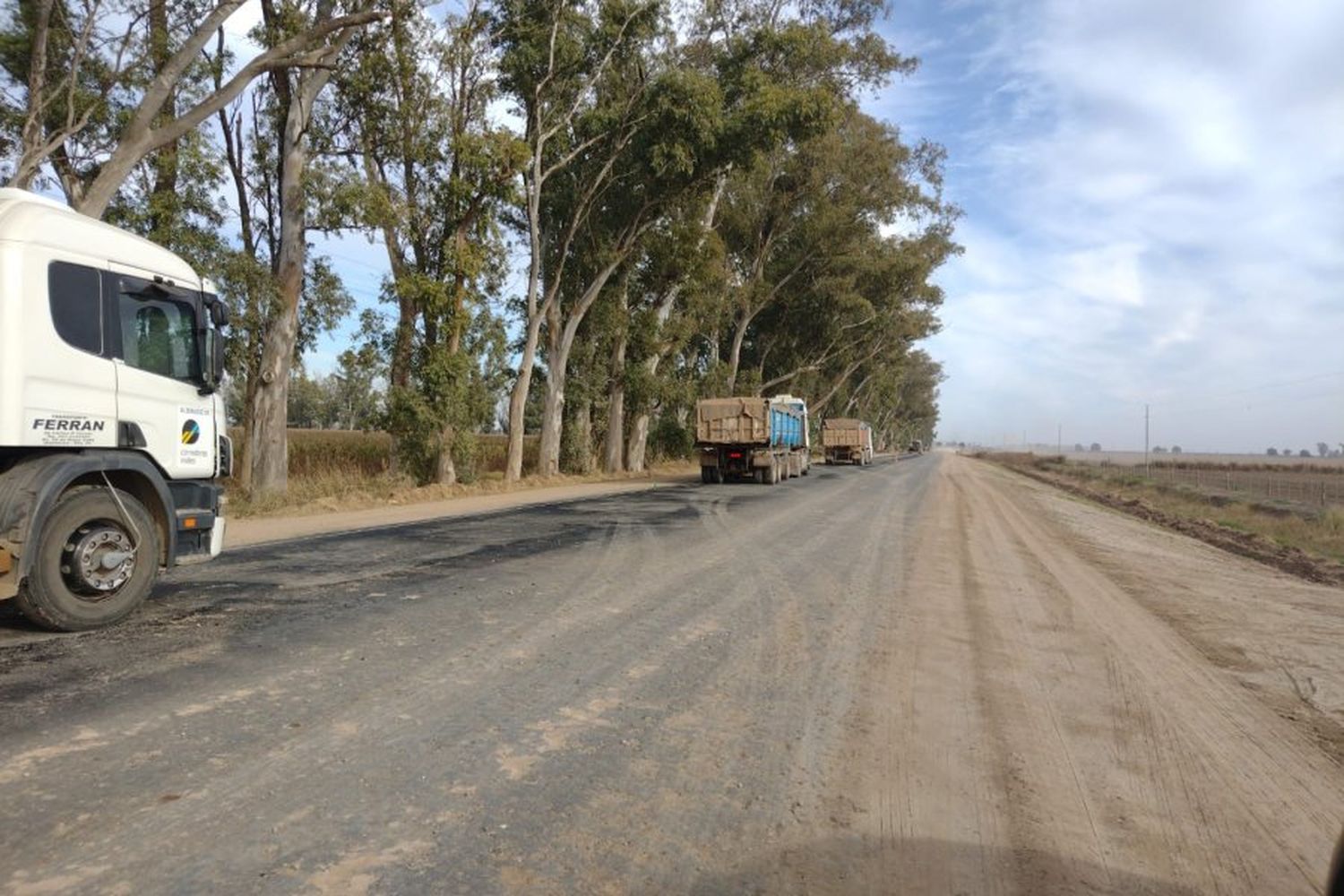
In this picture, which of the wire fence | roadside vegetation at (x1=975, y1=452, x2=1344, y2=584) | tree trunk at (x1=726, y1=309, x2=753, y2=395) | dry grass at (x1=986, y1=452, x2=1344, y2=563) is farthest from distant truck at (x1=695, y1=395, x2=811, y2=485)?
the wire fence

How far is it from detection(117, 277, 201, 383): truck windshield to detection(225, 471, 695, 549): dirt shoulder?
4627 millimetres

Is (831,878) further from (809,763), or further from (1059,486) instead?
(1059,486)

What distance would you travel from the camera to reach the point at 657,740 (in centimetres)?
436

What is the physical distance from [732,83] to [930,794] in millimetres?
25278

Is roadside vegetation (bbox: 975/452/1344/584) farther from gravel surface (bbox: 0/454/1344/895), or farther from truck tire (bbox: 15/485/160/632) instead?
truck tire (bbox: 15/485/160/632)

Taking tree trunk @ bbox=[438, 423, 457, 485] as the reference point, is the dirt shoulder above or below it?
below

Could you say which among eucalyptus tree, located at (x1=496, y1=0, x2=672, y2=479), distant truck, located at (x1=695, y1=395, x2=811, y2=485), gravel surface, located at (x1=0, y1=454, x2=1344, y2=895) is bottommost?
gravel surface, located at (x1=0, y1=454, x2=1344, y2=895)

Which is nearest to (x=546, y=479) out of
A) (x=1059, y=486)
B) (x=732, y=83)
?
(x=732, y=83)

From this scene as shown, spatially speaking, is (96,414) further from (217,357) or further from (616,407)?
(616,407)

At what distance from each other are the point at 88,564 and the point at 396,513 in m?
10.2

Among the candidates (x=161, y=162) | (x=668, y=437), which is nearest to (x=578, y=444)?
(x=668, y=437)

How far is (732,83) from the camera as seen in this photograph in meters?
25.6

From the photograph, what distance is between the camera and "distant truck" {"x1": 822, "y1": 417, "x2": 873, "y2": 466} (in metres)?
53.2

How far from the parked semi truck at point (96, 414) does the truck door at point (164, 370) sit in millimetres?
11
